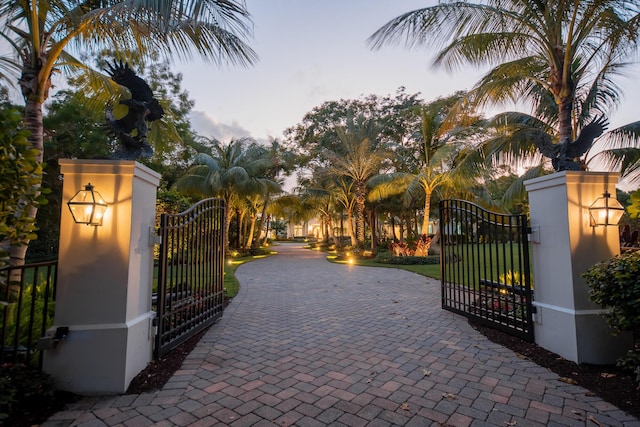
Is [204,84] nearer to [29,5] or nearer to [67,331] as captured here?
[29,5]

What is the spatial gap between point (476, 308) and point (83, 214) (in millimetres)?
5650

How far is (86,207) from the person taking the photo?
116 inches

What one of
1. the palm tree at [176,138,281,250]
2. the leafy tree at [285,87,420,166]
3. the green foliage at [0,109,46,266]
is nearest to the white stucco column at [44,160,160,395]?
the green foliage at [0,109,46,266]

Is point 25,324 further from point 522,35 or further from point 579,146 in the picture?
point 522,35

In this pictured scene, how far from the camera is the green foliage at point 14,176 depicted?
2.13 m

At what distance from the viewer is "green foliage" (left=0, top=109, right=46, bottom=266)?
213 centimetres

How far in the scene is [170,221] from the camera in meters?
3.90

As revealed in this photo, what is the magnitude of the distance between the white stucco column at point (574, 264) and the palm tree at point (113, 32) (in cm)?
486

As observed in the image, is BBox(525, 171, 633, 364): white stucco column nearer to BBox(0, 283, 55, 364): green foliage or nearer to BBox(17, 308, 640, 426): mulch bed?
BBox(17, 308, 640, 426): mulch bed

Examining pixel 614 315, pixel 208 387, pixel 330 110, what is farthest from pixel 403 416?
pixel 330 110

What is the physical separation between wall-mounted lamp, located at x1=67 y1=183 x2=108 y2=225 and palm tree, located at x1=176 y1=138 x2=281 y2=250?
1317 centimetres

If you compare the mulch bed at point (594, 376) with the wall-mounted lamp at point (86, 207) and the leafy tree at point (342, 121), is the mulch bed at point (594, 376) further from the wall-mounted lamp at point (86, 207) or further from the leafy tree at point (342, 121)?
the leafy tree at point (342, 121)

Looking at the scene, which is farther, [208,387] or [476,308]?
[476,308]

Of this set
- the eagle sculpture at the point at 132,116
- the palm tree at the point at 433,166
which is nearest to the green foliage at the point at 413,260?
the palm tree at the point at 433,166
